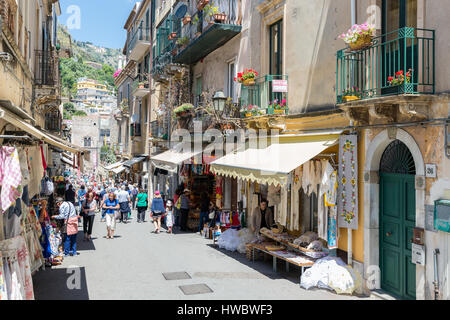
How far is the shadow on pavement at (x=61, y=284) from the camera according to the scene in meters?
7.83

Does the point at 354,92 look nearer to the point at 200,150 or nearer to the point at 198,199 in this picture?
the point at 200,150

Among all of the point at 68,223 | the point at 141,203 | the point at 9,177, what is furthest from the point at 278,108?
the point at 141,203

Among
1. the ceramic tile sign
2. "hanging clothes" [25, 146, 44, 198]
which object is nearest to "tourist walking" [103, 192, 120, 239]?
"hanging clothes" [25, 146, 44, 198]

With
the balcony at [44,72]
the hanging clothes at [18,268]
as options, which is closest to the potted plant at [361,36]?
the hanging clothes at [18,268]

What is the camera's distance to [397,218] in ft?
25.4

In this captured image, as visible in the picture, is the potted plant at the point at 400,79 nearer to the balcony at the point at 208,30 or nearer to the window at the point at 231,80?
the balcony at the point at 208,30

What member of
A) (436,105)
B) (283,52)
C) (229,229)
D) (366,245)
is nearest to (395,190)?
(366,245)

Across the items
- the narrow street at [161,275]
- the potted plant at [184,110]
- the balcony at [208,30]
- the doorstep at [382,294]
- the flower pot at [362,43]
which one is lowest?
the narrow street at [161,275]

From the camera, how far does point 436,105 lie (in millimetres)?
6605

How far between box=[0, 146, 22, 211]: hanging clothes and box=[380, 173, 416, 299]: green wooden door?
6598mm

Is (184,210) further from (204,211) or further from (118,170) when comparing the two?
(118,170)

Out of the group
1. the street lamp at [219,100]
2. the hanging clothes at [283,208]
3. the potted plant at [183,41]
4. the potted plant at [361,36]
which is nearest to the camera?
the potted plant at [361,36]
